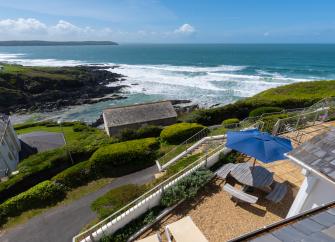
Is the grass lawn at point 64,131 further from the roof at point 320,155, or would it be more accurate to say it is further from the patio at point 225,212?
the roof at point 320,155

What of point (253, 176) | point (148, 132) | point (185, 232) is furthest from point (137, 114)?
point (185, 232)

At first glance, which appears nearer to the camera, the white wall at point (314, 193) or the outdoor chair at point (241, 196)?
the white wall at point (314, 193)

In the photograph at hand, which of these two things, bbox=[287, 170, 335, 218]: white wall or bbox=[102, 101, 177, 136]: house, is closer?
bbox=[287, 170, 335, 218]: white wall

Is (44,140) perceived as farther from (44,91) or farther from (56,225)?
(44,91)

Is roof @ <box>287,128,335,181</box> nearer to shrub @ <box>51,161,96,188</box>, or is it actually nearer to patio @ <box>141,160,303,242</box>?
patio @ <box>141,160,303,242</box>

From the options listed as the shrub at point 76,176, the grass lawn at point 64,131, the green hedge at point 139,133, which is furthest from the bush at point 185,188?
the grass lawn at point 64,131

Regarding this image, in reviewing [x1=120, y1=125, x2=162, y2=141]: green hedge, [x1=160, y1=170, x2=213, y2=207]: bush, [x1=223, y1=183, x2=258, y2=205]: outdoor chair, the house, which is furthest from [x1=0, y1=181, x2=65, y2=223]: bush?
the house
